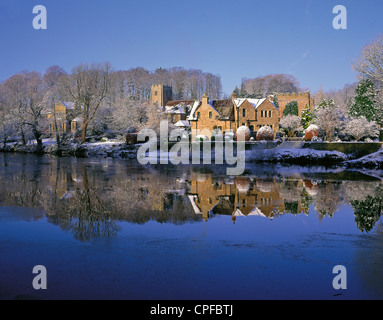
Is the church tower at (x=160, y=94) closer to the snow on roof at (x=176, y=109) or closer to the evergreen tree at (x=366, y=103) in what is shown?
the snow on roof at (x=176, y=109)

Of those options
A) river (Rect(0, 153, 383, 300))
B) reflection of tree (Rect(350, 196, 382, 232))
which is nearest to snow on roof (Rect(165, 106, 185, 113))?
river (Rect(0, 153, 383, 300))

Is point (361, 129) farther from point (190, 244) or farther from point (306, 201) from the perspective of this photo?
point (190, 244)

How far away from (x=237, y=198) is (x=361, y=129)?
37964mm

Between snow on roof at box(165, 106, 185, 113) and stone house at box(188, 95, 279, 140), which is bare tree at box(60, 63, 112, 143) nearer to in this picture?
stone house at box(188, 95, 279, 140)

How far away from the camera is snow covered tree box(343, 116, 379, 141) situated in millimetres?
46969

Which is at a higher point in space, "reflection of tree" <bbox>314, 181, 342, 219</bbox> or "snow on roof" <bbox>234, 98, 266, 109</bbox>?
"snow on roof" <bbox>234, 98, 266, 109</bbox>

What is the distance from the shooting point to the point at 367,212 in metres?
12.2

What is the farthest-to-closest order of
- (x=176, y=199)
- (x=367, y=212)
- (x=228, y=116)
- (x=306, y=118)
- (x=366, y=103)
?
(x=306, y=118) < (x=228, y=116) < (x=366, y=103) < (x=176, y=199) < (x=367, y=212)

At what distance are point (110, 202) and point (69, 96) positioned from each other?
46.5 meters

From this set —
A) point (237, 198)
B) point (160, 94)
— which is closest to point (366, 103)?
point (237, 198)

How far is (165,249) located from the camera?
8.02 metres

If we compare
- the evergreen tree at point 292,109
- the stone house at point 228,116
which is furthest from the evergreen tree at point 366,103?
the evergreen tree at point 292,109

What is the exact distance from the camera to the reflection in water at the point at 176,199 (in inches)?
435

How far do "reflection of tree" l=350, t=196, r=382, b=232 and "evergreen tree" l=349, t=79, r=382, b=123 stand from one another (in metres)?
42.6
